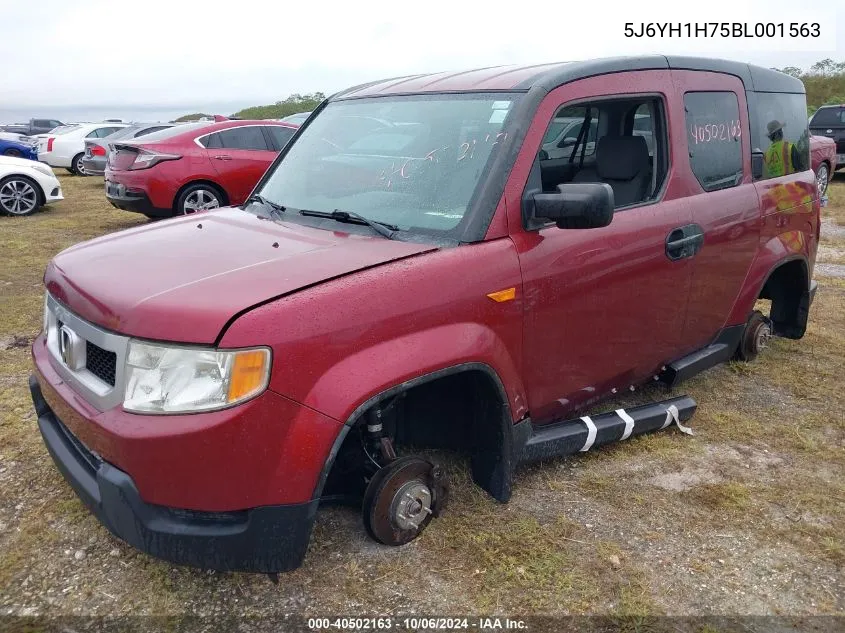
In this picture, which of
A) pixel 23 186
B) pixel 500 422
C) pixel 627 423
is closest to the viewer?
pixel 500 422

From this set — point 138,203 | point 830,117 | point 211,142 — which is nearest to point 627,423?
point 138,203

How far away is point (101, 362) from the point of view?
2.34 metres

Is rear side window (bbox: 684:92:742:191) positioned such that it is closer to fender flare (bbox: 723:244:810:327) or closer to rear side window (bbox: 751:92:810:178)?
→ rear side window (bbox: 751:92:810:178)

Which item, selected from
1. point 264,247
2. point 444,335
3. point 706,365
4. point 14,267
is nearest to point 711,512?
point 706,365

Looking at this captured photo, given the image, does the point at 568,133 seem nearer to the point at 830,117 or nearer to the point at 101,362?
the point at 101,362

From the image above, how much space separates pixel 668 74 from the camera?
11.5 ft

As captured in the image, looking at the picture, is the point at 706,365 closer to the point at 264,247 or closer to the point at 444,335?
the point at 444,335

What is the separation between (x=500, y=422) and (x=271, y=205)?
60.1 inches

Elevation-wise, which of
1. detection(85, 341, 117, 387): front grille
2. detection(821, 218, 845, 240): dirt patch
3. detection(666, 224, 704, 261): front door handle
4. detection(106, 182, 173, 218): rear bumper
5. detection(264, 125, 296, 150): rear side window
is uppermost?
detection(264, 125, 296, 150): rear side window

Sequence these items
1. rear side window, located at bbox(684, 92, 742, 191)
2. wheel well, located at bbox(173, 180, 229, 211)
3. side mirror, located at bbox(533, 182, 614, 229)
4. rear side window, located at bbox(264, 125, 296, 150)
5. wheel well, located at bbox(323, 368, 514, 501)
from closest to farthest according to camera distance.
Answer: side mirror, located at bbox(533, 182, 614, 229) < wheel well, located at bbox(323, 368, 514, 501) < rear side window, located at bbox(684, 92, 742, 191) < wheel well, located at bbox(173, 180, 229, 211) < rear side window, located at bbox(264, 125, 296, 150)

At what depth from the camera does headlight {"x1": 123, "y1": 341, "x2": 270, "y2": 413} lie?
2.10 meters

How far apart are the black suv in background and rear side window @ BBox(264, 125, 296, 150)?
1147 cm

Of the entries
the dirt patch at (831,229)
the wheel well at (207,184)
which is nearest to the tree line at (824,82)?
the dirt patch at (831,229)

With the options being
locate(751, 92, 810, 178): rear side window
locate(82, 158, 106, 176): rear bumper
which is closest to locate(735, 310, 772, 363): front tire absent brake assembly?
locate(751, 92, 810, 178): rear side window
